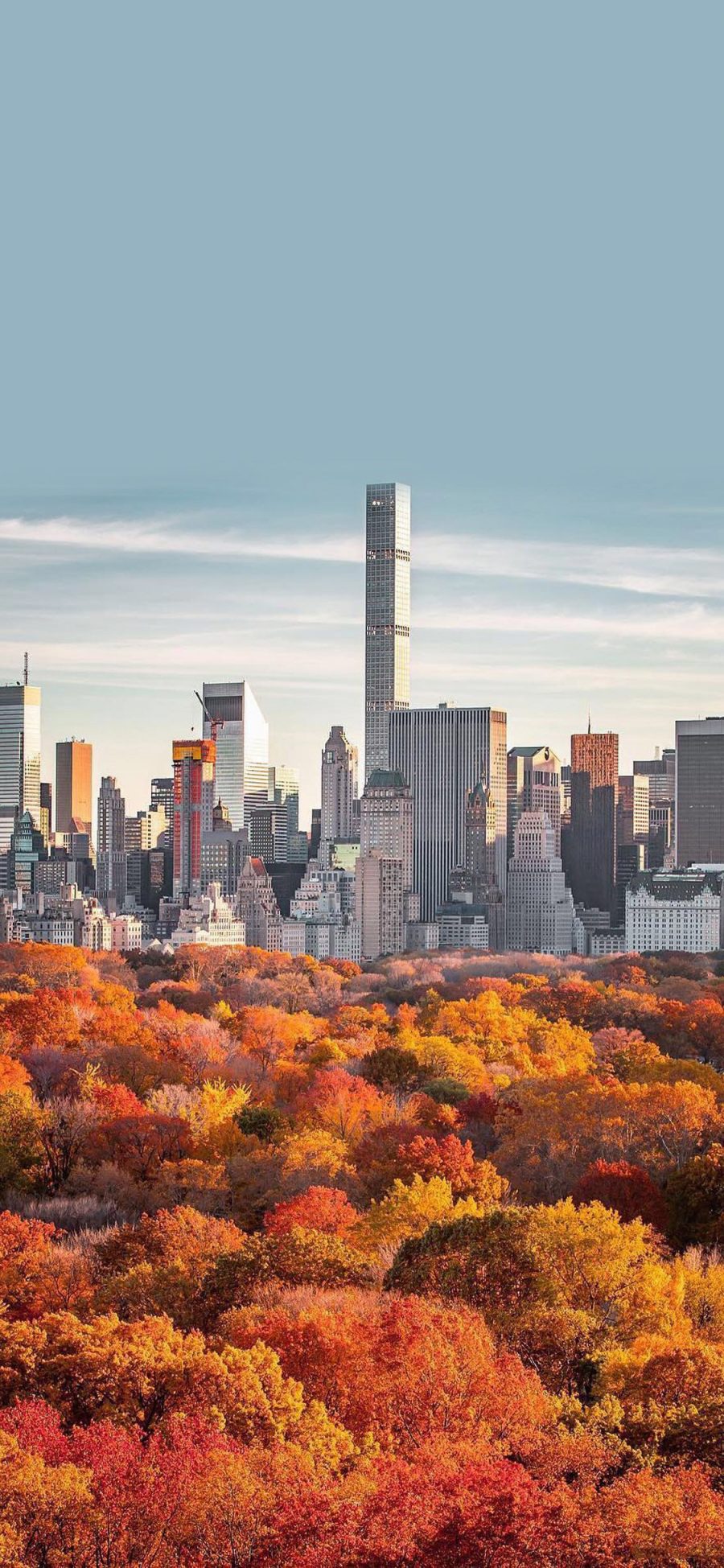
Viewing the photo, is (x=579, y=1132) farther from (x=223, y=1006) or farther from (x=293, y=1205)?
(x=223, y=1006)

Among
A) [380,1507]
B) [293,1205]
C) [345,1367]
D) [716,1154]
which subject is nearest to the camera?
[380,1507]

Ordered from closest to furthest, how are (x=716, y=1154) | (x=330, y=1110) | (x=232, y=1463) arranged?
(x=232, y=1463) < (x=716, y=1154) < (x=330, y=1110)

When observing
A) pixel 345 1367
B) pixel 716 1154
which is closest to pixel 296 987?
pixel 716 1154

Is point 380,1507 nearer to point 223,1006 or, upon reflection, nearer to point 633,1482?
point 633,1482

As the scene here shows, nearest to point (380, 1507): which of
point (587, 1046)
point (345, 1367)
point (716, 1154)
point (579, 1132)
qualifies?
point (345, 1367)

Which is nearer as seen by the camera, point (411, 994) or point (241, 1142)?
point (241, 1142)

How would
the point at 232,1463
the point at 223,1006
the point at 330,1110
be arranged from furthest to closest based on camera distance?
the point at 223,1006 → the point at 330,1110 → the point at 232,1463
